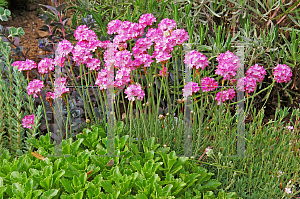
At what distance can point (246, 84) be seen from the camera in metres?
1.56

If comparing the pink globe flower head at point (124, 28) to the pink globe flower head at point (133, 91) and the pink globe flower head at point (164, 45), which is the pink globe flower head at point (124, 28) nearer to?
the pink globe flower head at point (164, 45)

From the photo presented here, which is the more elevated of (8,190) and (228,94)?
(228,94)

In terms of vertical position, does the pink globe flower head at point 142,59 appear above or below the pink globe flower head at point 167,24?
below

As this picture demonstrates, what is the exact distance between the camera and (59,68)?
1.59m

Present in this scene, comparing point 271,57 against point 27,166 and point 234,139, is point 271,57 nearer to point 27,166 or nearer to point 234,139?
point 234,139

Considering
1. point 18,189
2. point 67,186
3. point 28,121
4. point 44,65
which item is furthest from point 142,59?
point 28,121

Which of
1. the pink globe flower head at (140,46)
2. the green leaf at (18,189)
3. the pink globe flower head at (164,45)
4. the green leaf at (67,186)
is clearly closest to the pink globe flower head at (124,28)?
the pink globe flower head at (140,46)

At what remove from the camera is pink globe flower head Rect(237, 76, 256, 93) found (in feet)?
4.93

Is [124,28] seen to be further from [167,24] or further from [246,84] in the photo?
[246,84]

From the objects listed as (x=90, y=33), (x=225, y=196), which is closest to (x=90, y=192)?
(x=225, y=196)

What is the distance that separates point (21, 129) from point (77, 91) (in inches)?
22.0

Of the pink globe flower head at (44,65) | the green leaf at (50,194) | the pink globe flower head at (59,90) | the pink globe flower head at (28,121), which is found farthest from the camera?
the pink globe flower head at (28,121)

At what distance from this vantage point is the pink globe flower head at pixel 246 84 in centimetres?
150

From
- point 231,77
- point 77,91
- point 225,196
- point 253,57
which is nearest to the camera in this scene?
point 225,196
